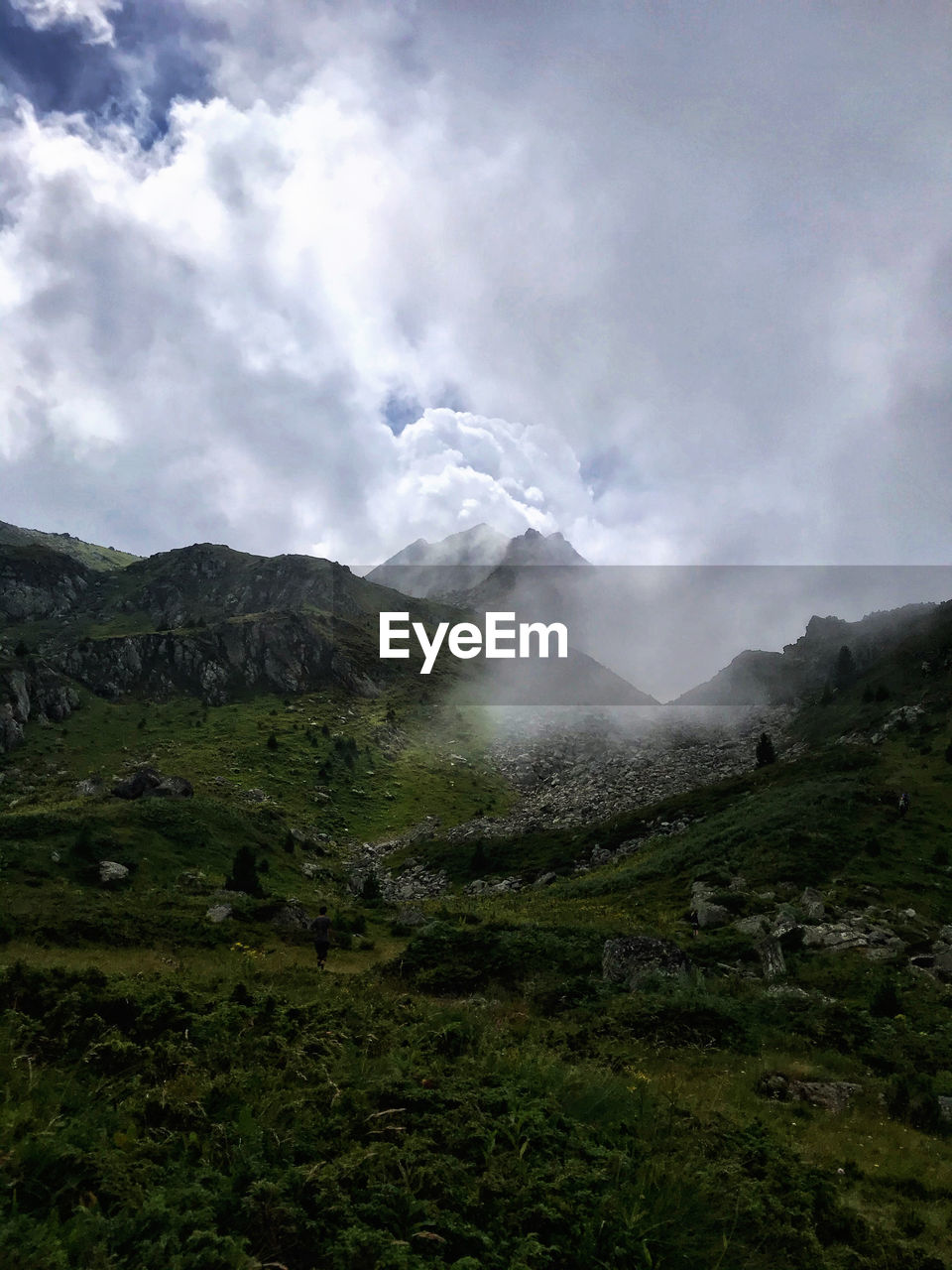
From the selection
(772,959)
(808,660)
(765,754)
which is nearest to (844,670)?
(808,660)

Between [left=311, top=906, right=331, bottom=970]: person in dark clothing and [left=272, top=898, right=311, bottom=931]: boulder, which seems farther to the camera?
[left=272, top=898, right=311, bottom=931]: boulder

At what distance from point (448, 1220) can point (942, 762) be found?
190 ft

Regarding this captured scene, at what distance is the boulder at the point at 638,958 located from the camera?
2033cm

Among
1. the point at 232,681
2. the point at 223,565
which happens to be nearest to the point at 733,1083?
the point at 232,681

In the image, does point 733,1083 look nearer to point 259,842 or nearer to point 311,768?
point 259,842

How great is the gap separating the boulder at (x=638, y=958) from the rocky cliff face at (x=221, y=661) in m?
100

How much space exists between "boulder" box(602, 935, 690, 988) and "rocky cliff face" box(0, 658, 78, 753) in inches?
3023

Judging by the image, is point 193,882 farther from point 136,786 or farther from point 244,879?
point 136,786

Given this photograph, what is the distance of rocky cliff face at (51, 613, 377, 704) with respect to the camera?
108438 millimetres

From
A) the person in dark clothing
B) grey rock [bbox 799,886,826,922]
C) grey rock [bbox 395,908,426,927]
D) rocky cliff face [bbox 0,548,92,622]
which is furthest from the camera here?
rocky cliff face [bbox 0,548,92,622]

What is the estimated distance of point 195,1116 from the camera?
23.5 feet

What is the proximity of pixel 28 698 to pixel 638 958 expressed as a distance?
287 ft

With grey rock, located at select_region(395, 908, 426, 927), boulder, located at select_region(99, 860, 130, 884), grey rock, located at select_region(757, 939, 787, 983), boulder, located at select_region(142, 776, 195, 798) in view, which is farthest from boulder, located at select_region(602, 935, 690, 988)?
boulder, located at select_region(142, 776, 195, 798)

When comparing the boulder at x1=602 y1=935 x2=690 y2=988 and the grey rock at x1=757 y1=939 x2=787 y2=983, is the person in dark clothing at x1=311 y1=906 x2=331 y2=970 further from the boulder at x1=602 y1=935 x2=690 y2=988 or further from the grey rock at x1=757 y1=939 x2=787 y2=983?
the grey rock at x1=757 y1=939 x2=787 y2=983
